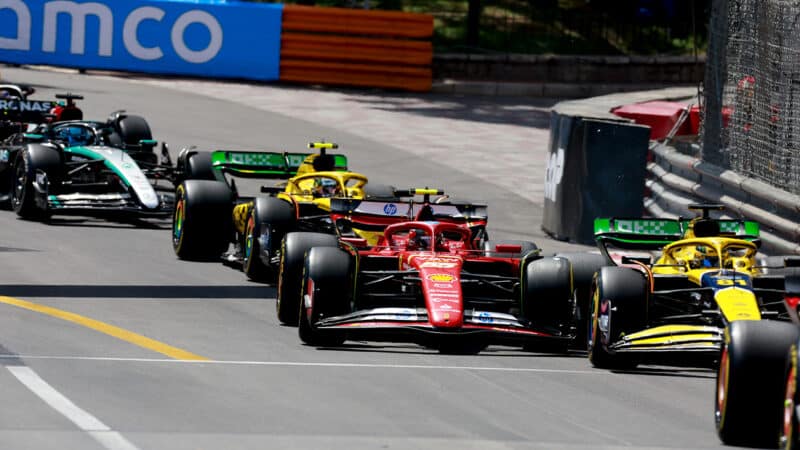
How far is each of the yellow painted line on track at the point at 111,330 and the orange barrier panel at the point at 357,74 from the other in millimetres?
21820

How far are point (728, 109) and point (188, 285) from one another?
22.5ft

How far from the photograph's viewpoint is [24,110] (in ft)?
68.9

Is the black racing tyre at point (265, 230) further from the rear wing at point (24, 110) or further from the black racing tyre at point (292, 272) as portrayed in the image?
the rear wing at point (24, 110)

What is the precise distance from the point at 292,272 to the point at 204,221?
3.83m

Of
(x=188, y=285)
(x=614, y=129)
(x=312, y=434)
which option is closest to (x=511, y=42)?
(x=614, y=129)

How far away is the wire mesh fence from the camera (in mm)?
16000

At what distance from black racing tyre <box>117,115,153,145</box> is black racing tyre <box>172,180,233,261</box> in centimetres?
437

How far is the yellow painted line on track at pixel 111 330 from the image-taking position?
11359 millimetres

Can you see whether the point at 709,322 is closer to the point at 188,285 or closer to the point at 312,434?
the point at 312,434

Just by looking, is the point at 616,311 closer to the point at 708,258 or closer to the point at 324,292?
the point at 708,258

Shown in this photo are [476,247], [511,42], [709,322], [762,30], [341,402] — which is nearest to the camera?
[341,402]

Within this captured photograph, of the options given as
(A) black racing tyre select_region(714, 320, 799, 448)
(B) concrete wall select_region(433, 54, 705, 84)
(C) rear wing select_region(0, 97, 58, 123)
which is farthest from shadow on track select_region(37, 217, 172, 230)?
(B) concrete wall select_region(433, 54, 705, 84)

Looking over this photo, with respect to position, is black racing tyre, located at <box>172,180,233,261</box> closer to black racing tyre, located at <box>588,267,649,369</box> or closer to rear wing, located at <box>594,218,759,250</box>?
rear wing, located at <box>594,218,759,250</box>

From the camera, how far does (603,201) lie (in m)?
19.0
